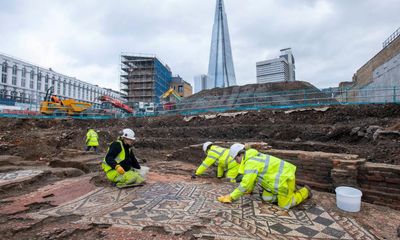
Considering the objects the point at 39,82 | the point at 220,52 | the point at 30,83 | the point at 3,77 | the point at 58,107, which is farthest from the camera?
the point at 39,82

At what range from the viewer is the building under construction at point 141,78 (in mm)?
39384

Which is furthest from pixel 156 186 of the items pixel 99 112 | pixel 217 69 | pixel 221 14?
pixel 221 14

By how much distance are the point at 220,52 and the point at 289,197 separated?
3534 centimetres

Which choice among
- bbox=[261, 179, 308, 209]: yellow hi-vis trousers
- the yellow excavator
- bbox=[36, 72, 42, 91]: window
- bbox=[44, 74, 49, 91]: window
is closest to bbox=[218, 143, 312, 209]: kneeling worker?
bbox=[261, 179, 308, 209]: yellow hi-vis trousers

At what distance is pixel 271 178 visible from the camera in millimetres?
3301

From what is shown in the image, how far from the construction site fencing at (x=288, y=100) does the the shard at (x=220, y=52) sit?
15306mm

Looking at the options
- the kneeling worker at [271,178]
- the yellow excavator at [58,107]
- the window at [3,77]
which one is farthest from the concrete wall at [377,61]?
the window at [3,77]

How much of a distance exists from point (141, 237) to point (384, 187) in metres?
4.22

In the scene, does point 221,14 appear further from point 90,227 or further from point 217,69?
point 90,227

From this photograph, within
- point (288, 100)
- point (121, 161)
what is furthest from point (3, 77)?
point (121, 161)

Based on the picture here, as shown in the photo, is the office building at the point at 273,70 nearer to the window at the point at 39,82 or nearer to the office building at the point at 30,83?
the office building at the point at 30,83

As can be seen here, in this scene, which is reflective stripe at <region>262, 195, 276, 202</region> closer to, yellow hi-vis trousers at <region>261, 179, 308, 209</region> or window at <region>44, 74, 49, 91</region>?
yellow hi-vis trousers at <region>261, 179, 308, 209</region>

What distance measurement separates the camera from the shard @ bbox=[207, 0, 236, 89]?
118ft

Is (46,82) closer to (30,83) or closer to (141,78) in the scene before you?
(30,83)
